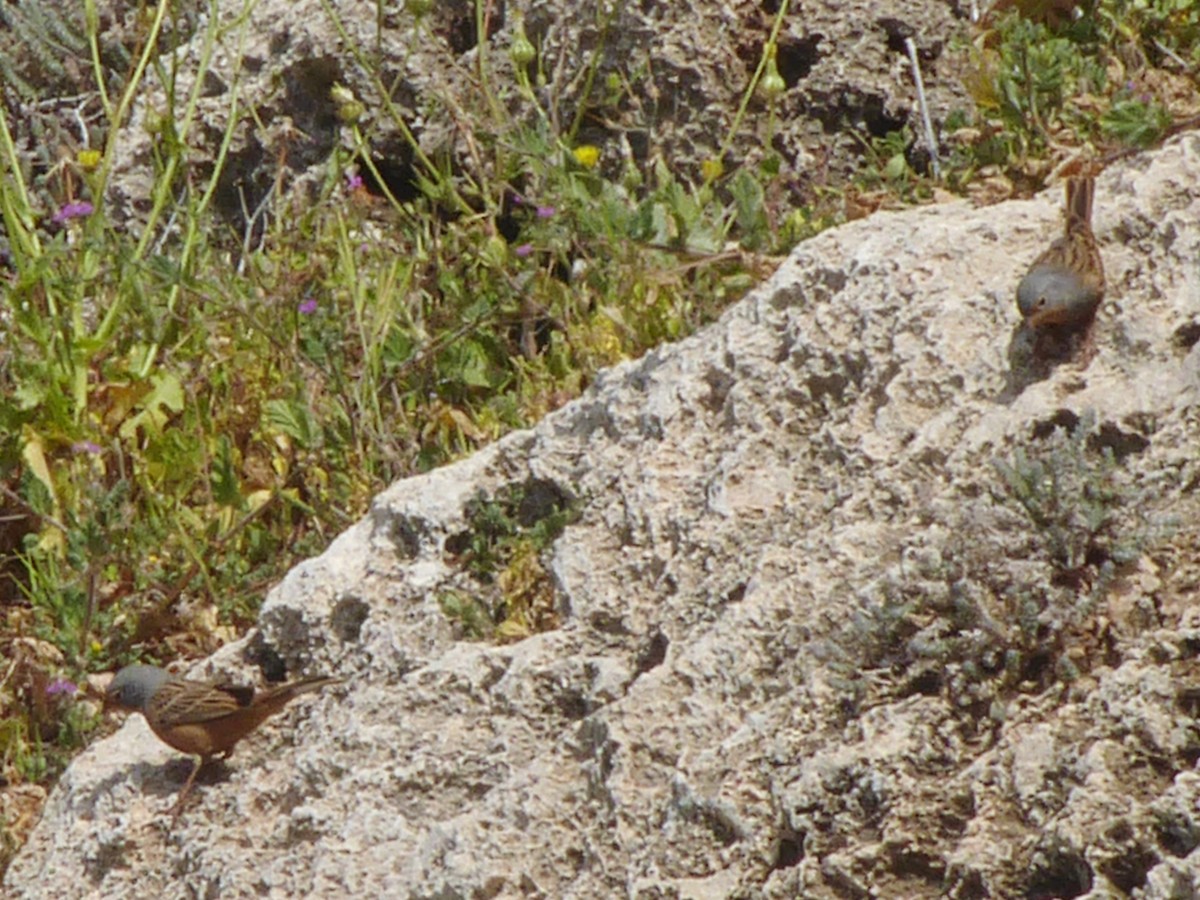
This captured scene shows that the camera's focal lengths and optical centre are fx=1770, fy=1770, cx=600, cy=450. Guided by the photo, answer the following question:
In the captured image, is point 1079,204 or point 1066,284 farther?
point 1079,204

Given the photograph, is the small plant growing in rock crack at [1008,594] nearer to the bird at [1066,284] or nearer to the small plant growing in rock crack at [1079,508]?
the small plant growing in rock crack at [1079,508]

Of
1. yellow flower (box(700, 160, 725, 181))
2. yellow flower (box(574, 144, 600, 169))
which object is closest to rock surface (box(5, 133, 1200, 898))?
yellow flower (box(700, 160, 725, 181))

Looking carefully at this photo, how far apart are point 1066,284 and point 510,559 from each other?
1.48 m

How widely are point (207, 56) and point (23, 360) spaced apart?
1.21 meters

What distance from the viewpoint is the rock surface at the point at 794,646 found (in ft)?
9.23

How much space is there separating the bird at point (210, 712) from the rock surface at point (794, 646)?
0.06m

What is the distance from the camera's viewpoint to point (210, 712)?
13.5ft

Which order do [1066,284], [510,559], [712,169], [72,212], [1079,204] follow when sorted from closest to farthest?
[1066,284], [1079,204], [510,559], [712,169], [72,212]

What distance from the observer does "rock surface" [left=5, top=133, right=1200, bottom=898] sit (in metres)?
2.81

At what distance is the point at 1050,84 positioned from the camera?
5.34 m

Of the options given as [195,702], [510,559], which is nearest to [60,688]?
[195,702]

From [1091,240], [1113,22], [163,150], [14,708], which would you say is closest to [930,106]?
[1113,22]

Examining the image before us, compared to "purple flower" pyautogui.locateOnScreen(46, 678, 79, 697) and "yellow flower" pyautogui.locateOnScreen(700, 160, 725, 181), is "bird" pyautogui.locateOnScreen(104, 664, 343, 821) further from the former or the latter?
"yellow flower" pyautogui.locateOnScreen(700, 160, 725, 181)

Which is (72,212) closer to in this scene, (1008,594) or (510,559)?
(510,559)
